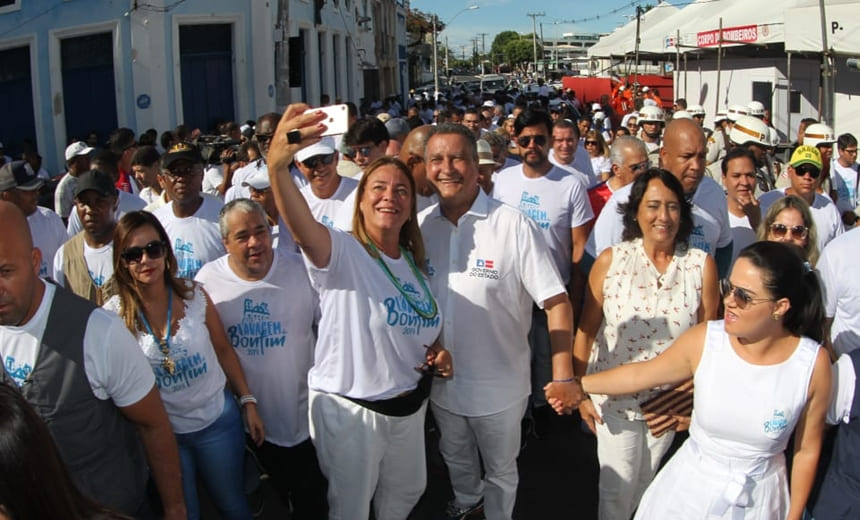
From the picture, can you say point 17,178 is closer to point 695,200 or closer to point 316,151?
point 316,151

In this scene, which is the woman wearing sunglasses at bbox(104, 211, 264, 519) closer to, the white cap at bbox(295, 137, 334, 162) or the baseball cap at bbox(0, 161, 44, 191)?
the white cap at bbox(295, 137, 334, 162)

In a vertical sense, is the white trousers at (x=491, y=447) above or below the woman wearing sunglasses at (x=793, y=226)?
below

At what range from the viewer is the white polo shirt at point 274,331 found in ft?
11.7

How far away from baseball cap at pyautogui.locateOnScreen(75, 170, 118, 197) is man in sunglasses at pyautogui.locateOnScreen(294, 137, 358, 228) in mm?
1149

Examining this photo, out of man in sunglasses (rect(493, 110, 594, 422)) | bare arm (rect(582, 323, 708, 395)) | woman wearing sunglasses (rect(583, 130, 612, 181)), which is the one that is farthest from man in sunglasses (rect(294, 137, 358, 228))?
woman wearing sunglasses (rect(583, 130, 612, 181))

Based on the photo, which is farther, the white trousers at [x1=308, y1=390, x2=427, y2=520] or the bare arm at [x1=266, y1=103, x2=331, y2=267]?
the white trousers at [x1=308, y1=390, x2=427, y2=520]

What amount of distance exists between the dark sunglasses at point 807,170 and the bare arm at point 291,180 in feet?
11.9

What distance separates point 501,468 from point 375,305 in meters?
1.15

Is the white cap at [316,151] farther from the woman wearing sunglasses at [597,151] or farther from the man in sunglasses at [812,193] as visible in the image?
the woman wearing sunglasses at [597,151]

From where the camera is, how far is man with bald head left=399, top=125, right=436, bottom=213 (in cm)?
437

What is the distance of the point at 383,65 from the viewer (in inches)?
1473

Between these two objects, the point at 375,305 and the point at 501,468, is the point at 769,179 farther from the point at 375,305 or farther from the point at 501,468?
the point at 375,305

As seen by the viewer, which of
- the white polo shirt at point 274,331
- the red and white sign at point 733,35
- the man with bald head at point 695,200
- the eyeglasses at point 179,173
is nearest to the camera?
the white polo shirt at point 274,331

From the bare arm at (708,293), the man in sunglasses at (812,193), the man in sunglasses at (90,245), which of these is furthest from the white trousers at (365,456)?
the man in sunglasses at (812,193)
